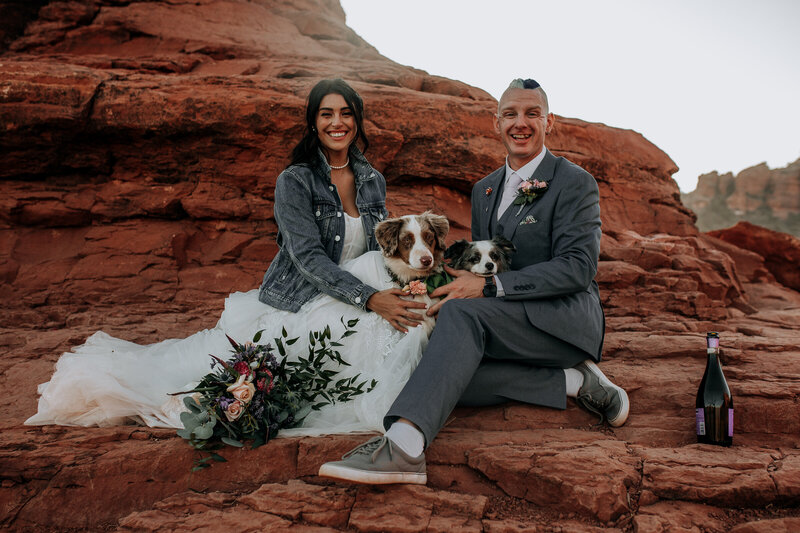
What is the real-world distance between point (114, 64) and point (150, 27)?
170cm

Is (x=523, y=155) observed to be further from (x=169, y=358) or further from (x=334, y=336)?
(x=169, y=358)

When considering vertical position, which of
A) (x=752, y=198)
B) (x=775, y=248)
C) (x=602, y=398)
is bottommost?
(x=602, y=398)

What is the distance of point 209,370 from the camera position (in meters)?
3.85

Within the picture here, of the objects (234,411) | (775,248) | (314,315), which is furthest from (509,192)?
(775,248)

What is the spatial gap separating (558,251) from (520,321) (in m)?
0.70

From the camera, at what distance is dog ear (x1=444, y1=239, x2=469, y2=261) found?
4.20 metres

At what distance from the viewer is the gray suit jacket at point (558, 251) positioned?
3500 millimetres

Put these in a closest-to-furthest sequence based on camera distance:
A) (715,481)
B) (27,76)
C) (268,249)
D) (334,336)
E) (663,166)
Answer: (715,481), (334,336), (27,76), (268,249), (663,166)

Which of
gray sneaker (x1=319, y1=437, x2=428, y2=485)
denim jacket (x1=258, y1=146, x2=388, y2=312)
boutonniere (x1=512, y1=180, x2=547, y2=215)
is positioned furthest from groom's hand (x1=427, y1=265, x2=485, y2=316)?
gray sneaker (x1=319, y1=437, x2=428, y2=485)

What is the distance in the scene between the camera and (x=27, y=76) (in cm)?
752

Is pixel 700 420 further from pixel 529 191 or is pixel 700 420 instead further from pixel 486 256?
pixel 529 191

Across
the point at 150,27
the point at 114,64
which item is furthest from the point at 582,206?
the point at 150,27

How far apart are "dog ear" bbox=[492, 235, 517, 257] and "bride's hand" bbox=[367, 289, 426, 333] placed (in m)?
0.78

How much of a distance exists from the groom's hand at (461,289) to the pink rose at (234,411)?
143 cm
